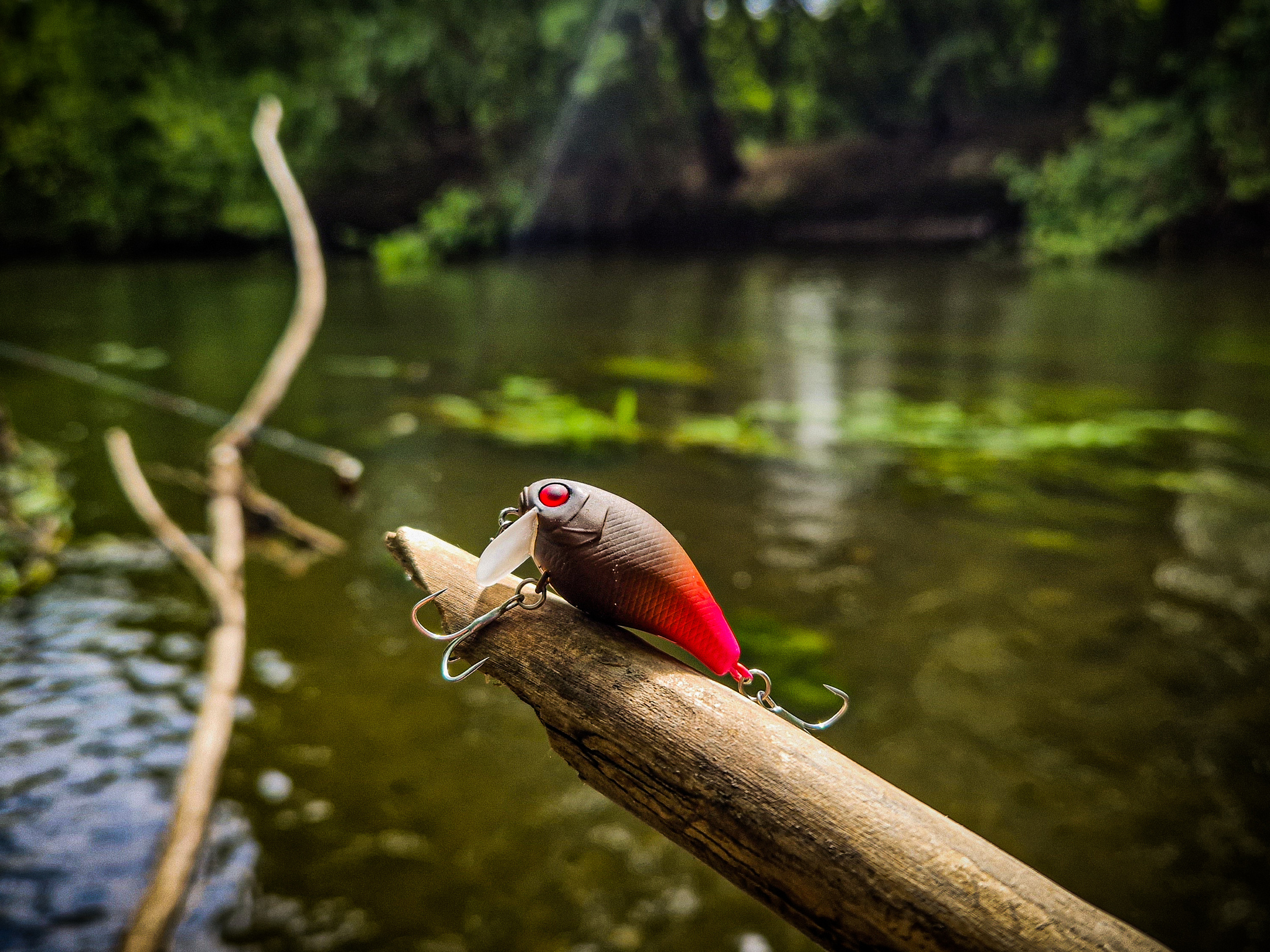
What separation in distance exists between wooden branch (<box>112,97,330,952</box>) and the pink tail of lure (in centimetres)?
121

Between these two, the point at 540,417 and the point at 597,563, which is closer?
the point at 597,563

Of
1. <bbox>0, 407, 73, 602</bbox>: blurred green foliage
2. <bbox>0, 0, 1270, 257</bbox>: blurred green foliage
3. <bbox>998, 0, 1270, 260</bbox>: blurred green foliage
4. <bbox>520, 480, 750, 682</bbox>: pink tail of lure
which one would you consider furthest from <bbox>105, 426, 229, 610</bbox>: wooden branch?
<bbox>998, 0, 1270, 260</bbox>: blurred green foliage

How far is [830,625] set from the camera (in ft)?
10.5

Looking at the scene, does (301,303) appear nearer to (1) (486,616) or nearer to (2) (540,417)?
(2) (540,417)

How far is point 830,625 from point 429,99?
18870 millimetres

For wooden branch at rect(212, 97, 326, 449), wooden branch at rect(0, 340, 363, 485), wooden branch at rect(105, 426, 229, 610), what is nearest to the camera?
wooden branch at rect(105, 426, 229, 610)

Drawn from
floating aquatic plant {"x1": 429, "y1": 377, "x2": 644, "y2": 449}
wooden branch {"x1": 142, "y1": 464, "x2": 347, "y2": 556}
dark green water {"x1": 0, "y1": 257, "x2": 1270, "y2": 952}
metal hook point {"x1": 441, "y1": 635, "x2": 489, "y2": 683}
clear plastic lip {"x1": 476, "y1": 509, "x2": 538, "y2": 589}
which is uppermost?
clear plastic lip {"x1": 476, "y1": 509, "x2": 538, "y2": 589}

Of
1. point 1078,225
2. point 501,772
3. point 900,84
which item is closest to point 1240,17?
point 1078,225

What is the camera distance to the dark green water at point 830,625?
2088 millimetres

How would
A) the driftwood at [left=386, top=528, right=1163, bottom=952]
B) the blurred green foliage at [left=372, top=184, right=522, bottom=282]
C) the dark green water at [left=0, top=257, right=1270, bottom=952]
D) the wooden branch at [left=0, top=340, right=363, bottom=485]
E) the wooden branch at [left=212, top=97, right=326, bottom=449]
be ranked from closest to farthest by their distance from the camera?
the driftwood at [left=386, top=528, right=1163, bottom=952], the dark green water at [left=0, top=257, right=1270, bottom=952], the wooden branch at [left=212, top=97, right=326, bottom=449], the wooden branch at [left=0, top=340, right=363, bottom=485], the blurred green foliage at [left=372, top=184, right=522, bottom=282]

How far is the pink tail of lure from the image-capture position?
0.99m

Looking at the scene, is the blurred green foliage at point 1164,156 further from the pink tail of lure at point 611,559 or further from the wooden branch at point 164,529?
the pink tail of lure at point 611,559

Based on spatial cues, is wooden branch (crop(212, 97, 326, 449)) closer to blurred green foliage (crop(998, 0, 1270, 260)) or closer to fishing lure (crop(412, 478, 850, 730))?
fishing lure (crop(412, 478, 850, 730))

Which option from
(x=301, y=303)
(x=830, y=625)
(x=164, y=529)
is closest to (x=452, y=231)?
(x=301, y=303)
